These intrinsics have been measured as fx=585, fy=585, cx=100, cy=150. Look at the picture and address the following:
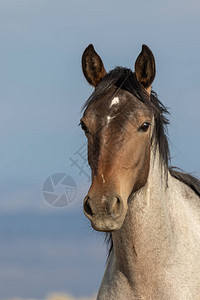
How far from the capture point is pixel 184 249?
23.3 ft

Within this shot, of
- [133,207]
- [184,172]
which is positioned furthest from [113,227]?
[184,172]

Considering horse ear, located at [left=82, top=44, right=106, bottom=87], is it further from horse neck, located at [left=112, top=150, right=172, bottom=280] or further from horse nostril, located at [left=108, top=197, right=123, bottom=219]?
horse nostril, located at [left=108, top=197, right=123, bottom=219]

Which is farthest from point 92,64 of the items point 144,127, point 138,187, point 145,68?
point 138,187

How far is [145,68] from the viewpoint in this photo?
696 cm

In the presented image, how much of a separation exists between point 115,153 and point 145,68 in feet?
4.35

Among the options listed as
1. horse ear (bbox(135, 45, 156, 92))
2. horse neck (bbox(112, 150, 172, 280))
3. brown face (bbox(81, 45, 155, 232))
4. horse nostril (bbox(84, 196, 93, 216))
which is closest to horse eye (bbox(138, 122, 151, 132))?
brown face (bbox(81, 45, 155, 232))

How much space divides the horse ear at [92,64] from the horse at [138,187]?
1 cm

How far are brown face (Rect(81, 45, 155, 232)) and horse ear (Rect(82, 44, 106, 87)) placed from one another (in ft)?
1.92

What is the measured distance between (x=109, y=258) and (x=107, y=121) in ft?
7.01

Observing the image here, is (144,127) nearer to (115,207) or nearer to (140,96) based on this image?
(140,96)

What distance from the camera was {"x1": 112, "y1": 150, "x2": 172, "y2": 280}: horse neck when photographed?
6762 mm

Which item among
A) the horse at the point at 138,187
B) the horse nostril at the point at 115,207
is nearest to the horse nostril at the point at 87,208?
the horse at the point at 138,187

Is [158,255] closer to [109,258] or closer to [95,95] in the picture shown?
[109,258]

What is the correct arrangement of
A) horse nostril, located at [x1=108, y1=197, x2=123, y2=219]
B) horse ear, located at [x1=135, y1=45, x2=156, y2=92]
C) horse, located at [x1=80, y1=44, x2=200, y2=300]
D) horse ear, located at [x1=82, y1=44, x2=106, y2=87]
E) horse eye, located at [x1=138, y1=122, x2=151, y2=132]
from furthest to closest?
horse ear, located at [x1=82, y1=44, x2=106, y2=87] < horse ear, located at [x1=135, y1=45, x2=156, y2=92] < horse eye, located at [x1=138, y1=122, x2=151, y2=132] < horse, located at [x1=80, y1=44, x2=200, y2=300] < horse nostril, located at [x1=108, y1=197, x2=123, y2=219]
